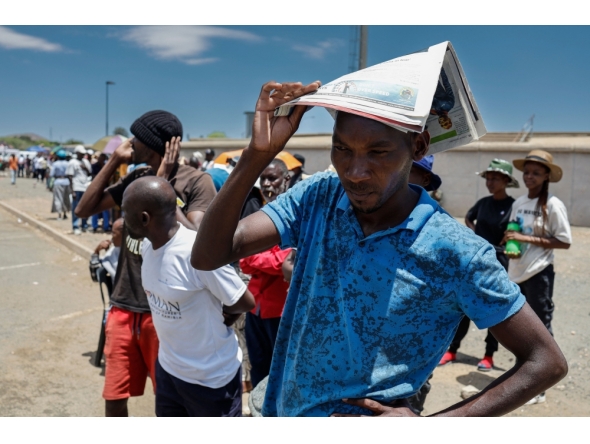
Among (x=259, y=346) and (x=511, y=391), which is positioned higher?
(x=511, y=391)

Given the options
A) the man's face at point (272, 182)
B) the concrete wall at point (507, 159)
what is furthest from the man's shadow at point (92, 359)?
the concrete wall at point (507, 159)

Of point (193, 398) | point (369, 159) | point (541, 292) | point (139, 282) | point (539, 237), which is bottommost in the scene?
point (193, 398)

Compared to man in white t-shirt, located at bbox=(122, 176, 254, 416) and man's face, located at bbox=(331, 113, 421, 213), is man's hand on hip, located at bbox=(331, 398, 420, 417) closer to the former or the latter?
man's face, located at bbox=(331, 113, 421, 213)

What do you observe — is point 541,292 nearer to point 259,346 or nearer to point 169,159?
point 259,346

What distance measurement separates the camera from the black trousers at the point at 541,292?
15.8ft

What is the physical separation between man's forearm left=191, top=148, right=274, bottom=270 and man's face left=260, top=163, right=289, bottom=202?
2.84 meters

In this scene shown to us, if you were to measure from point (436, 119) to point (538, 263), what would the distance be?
12.0ft

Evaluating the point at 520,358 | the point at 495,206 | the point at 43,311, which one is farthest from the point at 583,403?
the point at 43,311

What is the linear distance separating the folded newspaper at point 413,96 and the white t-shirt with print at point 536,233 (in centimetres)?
352

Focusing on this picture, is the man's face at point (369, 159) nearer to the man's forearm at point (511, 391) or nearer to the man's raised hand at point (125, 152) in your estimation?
the man's forearm at point (511, 391)

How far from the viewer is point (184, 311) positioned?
2.86 metres

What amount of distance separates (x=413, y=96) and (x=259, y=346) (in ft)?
10.2

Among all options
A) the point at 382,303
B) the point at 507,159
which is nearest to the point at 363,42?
the point at 382,303

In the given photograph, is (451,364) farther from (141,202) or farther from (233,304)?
(141,202)
